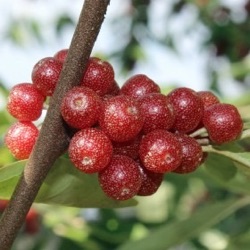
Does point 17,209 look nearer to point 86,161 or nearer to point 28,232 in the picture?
point 86,161

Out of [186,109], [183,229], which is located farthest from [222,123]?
[183,229]

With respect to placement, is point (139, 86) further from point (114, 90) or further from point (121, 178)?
point (121, 178)

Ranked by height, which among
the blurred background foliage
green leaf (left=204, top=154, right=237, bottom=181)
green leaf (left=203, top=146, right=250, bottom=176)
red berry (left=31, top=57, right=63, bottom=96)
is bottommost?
the blurred background foliage

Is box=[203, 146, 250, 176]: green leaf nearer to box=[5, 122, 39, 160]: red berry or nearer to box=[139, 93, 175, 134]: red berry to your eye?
box=[139, 93, 175, 134]: red berry

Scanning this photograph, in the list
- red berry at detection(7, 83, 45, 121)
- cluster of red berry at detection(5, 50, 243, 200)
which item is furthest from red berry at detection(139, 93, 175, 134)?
red berry at detection(7, 83, 45, 121)

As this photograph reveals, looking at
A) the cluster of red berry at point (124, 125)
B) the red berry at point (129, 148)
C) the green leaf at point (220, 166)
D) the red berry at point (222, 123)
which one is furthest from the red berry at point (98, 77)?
the green leaf at point (220, 166)

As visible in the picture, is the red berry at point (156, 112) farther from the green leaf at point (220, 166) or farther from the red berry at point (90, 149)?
the green leaf at point (220, 166)
